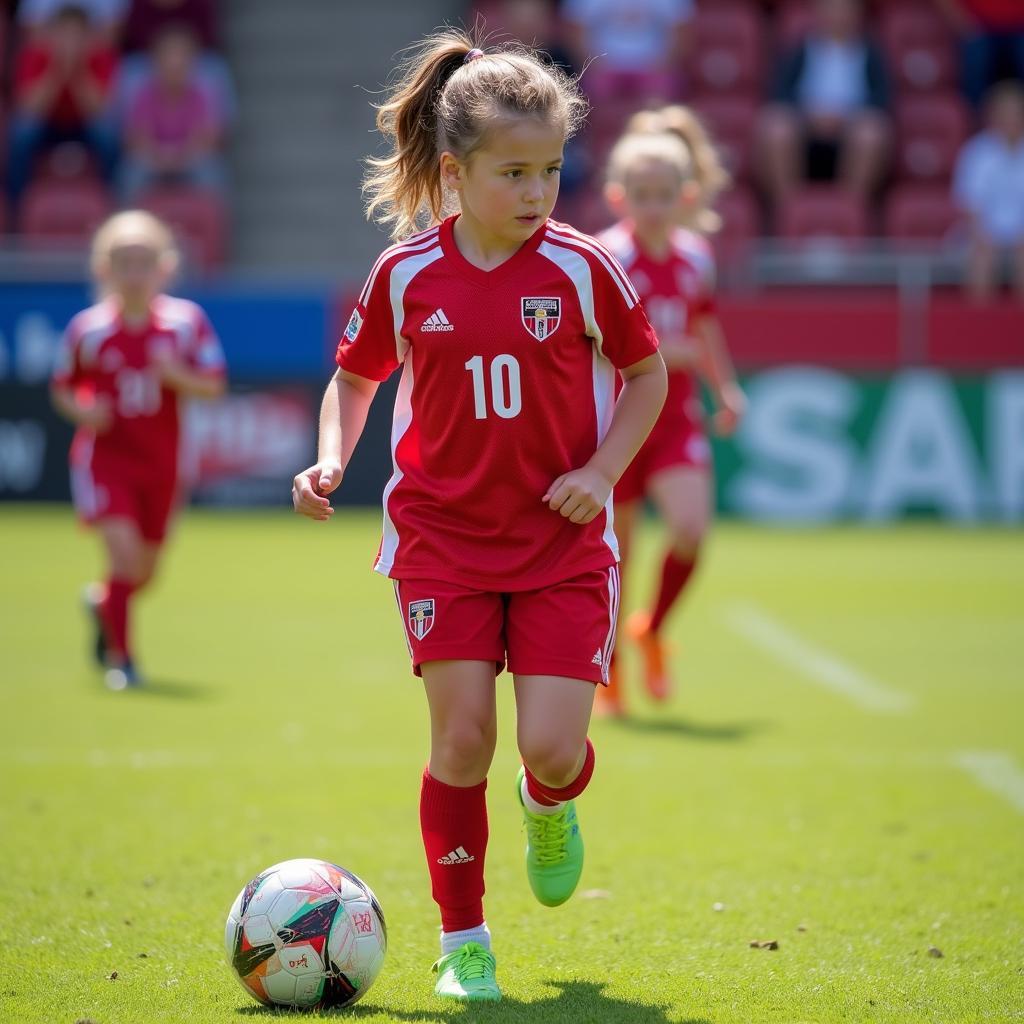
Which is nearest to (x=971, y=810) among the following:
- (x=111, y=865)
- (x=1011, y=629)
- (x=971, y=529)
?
(x=111, y=865)

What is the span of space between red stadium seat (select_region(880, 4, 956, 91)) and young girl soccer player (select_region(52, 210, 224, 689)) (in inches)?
482

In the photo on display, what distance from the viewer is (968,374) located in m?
14.7

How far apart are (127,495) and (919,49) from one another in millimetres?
13210

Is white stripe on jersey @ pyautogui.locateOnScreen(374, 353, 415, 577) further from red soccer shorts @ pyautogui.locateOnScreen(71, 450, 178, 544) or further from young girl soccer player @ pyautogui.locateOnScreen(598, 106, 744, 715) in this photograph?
red soccer shorts @ pyautogui.locateOnScreen(71, 450, 178, 544)

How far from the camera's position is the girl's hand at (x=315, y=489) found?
3.67m

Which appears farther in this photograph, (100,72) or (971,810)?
(100,72)

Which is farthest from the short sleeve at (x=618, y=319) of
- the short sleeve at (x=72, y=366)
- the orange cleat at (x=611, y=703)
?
the short sleeve at (x=72, y=366)

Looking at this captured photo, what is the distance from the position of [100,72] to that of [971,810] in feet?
47.3

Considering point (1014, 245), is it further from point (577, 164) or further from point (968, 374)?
point (577, 164)

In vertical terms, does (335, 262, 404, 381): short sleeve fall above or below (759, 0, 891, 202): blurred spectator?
below

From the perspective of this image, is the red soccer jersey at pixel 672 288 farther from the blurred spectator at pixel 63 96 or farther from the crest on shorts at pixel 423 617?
the blurred spectator at pixel 63 96

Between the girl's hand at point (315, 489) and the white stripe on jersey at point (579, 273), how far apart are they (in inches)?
26.3

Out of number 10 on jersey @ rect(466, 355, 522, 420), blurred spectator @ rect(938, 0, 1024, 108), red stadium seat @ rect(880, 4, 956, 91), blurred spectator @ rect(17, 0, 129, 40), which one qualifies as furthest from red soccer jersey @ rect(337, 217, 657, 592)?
red stadium seat @ rect(880, 4, 956, 91)

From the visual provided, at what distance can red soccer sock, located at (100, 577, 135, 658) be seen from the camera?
8047mm
